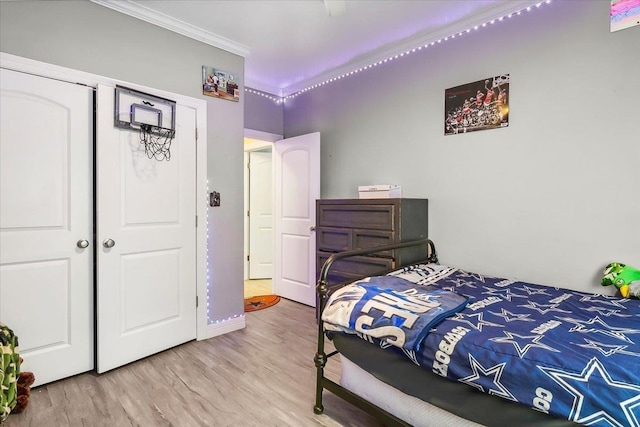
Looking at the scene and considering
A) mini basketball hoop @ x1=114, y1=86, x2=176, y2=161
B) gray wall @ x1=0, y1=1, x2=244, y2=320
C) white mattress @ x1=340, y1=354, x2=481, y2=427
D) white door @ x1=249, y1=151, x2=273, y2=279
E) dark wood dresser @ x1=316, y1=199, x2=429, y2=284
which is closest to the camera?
white mattress @ x1=340, y1=354, x2=481, y2=427

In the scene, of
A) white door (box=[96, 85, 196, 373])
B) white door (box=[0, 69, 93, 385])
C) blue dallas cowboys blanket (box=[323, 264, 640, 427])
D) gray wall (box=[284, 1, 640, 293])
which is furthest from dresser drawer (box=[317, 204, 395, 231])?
white door (box=[0, 69, 93, 385])

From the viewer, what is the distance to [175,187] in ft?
8.43

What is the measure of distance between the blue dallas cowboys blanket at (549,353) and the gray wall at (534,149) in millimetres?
520

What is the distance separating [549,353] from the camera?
3.52 feet

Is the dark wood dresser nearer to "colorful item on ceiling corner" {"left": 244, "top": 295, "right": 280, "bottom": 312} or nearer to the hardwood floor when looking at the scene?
the hardwood floor

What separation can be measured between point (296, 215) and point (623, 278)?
9.32ft

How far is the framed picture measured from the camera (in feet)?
7.68

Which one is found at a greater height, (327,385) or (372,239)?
(372,239)

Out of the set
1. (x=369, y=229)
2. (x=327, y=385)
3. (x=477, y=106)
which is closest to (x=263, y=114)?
(x=369, y=229)

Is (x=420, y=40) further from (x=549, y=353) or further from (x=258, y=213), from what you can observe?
(x=258, y=213)

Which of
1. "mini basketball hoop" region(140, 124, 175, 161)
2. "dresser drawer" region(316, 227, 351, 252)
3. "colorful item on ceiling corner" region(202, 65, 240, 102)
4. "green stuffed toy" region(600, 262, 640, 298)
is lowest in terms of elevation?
"green stuffed toy" region(600, 262, 640, 298)

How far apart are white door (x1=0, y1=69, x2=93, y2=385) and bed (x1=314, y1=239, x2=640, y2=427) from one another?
5.57ft

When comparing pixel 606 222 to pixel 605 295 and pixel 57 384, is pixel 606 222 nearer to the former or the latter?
pixel 605 295

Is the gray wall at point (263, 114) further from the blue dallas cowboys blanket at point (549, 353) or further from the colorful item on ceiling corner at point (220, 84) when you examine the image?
the blue dallas cowboys blanket at point (549, 353)
